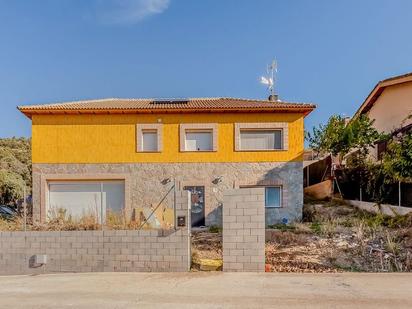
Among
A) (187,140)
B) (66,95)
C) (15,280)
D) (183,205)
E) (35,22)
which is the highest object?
(35,22)

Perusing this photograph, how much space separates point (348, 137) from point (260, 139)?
4.80m

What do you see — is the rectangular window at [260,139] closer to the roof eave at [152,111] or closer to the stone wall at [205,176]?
the stone wall at [205,176]

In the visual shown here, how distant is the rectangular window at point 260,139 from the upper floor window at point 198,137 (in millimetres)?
1437

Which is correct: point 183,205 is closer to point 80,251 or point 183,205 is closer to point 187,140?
point 80,251

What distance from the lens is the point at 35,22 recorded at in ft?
48.8

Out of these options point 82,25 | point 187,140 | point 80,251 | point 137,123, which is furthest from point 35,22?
point 80,251

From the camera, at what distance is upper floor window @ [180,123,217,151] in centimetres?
1897

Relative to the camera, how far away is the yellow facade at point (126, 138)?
18.8 meters

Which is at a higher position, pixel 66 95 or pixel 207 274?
pixel 66 95

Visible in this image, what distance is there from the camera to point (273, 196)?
18.9 m

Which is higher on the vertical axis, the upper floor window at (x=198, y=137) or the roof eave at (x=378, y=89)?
the roof eave at (x=378, y=89)

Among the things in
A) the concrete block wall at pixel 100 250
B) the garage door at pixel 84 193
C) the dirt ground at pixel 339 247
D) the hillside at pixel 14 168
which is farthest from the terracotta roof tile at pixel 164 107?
the hillside at pixel 14 168

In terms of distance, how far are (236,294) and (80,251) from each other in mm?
4475

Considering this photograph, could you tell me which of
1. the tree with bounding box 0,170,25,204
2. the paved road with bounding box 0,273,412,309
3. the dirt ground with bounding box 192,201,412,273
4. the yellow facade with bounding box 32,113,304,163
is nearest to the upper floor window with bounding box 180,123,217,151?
the yellow facade with bounding box 32,113,304,163
